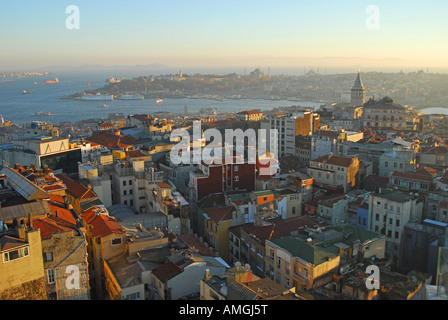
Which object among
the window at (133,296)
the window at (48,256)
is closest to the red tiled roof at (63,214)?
the window at (48,256)

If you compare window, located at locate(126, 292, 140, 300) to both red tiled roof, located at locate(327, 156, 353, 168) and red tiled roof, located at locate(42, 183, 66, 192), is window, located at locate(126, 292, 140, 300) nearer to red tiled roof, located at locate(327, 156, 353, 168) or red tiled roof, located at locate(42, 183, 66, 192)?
red tiled roof, located at locate(42, 183, 66, 192)

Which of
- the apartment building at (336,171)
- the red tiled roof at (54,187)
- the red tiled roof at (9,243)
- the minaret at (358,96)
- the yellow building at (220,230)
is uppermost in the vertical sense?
the minaret at (358,96)

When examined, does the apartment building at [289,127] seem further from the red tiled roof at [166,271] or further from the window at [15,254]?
the window at [15,254]

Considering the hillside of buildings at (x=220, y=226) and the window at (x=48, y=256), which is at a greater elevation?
the window at (x=48, y=256)

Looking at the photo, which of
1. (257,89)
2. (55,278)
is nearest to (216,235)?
(55,278)

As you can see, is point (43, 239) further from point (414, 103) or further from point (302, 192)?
point (414, 103)

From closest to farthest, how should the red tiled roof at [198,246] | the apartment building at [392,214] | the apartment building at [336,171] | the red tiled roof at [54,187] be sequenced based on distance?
the red tiled roof at [198,246], the red tiled roof at [54,187], the apartment building at [392,214], the apartment building at [336,171]
